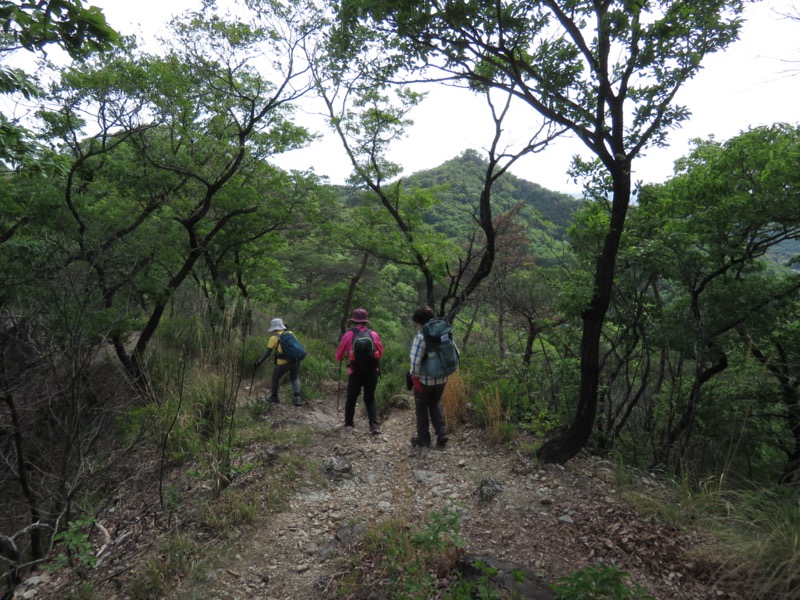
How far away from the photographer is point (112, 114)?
712 cm

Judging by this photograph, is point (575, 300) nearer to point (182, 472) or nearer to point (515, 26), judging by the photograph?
point (515, 26)

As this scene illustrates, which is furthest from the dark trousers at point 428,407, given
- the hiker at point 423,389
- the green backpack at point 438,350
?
the green backpack at point 438,350

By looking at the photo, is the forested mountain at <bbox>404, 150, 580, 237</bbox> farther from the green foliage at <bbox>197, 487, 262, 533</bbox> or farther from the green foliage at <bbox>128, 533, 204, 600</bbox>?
the green foliage at <bbox>128, 533, 204, 600</bbox>

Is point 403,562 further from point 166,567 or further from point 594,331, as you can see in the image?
point 594,331

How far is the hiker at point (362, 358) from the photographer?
5.41m

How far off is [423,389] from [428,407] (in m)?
0.36

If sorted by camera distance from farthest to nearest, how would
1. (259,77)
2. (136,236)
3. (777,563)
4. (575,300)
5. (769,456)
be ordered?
1. (259,77)
2. (136,236)
3. (769,456)
4. (575,300)
5. (777,563)

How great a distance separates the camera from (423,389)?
4.81 metres

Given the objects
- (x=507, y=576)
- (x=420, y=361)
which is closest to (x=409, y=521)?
(x=507, y=576)

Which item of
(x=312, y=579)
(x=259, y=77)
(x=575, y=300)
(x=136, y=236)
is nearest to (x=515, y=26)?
(x=575, y=300)

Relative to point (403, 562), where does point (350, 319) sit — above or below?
above

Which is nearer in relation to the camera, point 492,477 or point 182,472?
point 492,477

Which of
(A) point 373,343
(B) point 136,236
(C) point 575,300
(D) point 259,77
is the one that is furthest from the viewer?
(D) point 259,77

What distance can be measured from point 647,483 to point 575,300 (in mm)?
1631
